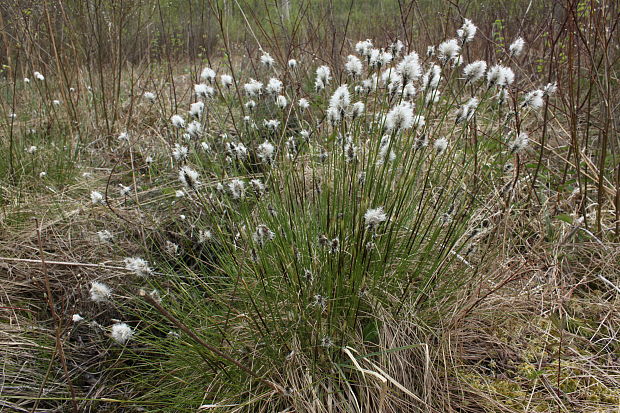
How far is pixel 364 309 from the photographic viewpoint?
165 cm

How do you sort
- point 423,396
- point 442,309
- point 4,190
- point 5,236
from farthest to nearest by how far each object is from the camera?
point 4,190 → point 5,236 → point 442,309 → point 423,396

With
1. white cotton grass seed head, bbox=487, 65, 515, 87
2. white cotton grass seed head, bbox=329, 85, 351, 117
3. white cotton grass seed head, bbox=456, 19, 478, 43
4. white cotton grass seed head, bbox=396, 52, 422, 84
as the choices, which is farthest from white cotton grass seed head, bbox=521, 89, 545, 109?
white cotton grass seed head, bbox=329, 85, 351, 117

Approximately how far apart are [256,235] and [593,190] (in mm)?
2289

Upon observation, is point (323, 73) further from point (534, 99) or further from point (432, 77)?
point (534, 99)

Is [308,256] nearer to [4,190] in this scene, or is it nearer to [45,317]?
[45,317]

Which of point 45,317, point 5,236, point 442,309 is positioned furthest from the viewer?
point 5,236

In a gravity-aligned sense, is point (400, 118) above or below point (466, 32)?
below

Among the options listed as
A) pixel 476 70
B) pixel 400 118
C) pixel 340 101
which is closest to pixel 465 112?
pixel 476 70

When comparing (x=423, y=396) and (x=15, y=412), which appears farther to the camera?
(x=15, y=412)

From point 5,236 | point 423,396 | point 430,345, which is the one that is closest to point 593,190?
point 430,345

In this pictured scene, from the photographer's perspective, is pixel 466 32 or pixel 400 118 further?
pixel 466 32

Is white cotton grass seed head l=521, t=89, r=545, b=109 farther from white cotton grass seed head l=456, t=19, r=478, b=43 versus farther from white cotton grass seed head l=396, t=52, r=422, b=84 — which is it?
white cotton grass seed head l=396, t=52, r=422, b=84

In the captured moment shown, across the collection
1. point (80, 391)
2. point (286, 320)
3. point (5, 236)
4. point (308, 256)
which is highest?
point (308, 256)

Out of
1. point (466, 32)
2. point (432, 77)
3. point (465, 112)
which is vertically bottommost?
point (465, 112)
